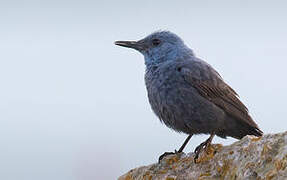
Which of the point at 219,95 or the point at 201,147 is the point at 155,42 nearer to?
the point at 219,95

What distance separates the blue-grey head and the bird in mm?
79

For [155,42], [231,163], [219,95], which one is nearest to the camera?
[231,163]

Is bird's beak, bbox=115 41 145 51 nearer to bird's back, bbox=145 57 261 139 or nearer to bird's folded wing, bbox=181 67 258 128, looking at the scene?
bird's back, bbox=145 57 261 139

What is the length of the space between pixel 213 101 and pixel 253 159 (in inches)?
101

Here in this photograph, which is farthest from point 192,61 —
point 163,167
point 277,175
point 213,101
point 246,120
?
point 277,175

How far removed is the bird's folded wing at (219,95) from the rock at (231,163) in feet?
4.17

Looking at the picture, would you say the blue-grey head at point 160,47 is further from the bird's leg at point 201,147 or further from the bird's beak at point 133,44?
the bird's leg at point 201,147

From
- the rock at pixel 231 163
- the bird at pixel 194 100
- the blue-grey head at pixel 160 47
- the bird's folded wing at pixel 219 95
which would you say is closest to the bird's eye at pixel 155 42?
the blue-grey head at pixel 160 47

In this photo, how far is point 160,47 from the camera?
301 inches

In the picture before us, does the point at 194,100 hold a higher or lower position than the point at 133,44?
lower

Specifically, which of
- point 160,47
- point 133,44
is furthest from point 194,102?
point 133,44

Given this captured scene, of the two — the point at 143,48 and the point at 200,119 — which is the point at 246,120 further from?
the point at 143,48

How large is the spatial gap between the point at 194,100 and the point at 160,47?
4.81 ft

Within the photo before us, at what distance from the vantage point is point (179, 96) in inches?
254
